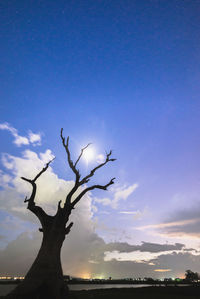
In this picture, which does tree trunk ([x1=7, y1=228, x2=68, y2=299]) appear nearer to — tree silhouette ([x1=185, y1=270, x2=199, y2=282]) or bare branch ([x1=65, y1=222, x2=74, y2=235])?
bare branch ([x1=65, y1=222, x2=74, y2=235])

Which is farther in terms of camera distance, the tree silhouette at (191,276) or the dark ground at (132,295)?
the tree silhouette at (191,276)

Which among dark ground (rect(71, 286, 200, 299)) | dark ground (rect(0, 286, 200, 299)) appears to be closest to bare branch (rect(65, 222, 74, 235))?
dark ground (rect(0, 286, 200, 299))

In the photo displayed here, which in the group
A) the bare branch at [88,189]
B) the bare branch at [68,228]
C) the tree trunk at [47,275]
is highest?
the bare branch at [88,189]

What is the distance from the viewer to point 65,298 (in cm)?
1571

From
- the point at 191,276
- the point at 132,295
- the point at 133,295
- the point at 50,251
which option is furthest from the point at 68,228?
the point at 191,276

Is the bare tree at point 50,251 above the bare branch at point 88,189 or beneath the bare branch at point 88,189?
beneath

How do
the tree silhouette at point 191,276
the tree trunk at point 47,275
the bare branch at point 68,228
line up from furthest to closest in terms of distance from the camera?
the tree silhouette at point 191,276, the bare branch at point 68,228, the tree trunk at point 47,275

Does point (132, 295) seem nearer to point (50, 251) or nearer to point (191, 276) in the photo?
point (50, 251)

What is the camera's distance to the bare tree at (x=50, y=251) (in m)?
14.8

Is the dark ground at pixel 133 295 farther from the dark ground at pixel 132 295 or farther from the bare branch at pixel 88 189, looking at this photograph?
the bare branch at pixel 88 189

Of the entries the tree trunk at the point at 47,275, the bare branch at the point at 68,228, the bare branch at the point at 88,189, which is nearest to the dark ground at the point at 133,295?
the tree trunk at the point at 47,275

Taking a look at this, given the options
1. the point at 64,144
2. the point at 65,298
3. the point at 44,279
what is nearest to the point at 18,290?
the point at 44,279

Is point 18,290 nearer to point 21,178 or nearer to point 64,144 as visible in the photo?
point 21,178

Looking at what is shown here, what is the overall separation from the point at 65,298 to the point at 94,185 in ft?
32.3
